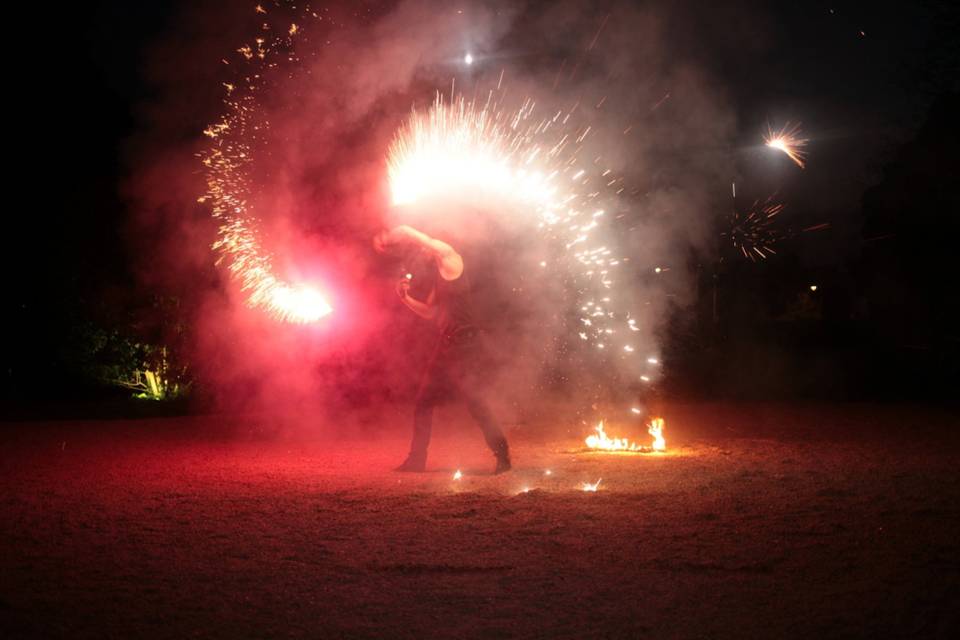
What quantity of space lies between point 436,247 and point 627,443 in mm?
3856

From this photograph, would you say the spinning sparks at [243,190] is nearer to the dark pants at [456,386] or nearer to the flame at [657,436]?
the dark pants at [456,386]

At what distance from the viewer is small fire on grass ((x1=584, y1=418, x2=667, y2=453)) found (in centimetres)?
1138

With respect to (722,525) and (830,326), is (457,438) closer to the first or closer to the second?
(722,525)

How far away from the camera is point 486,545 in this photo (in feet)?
21.2

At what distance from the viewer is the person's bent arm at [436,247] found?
959 centimetres

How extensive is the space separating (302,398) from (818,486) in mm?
11423

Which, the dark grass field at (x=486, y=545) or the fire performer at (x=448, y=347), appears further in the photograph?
the fire performer at (x=448, y=347)

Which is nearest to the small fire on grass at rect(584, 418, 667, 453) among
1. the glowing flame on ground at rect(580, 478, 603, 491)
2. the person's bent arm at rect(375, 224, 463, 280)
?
the glowing flame on ground at rect(580, 478, 603, 491)

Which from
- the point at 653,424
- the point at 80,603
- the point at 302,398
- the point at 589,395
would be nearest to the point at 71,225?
the point at 302,398

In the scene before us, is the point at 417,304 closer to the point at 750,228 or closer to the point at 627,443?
the point at 627,443

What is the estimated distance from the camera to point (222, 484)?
904 cm

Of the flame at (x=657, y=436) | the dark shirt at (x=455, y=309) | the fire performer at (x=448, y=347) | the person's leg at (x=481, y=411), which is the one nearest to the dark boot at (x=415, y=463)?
the fire performer at (x=448, y=347)

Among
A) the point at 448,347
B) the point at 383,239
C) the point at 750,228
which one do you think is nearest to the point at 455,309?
the point at 448,347

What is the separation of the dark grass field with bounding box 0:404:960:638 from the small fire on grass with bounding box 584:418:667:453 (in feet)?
1.61
